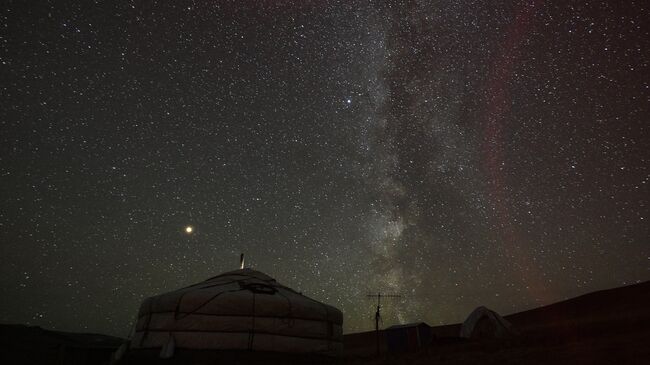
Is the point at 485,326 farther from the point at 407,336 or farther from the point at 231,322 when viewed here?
the point at 231,322

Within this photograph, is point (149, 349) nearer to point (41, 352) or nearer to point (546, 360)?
point (546, 360)

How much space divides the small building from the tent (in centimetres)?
155

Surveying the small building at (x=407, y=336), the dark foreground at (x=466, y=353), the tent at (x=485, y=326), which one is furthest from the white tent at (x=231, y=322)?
the tent at (x=485, y=326)

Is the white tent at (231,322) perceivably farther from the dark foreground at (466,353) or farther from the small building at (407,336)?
the small building at (407,336)

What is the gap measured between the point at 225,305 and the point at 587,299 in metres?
32.4

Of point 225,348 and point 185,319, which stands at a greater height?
point 185,319

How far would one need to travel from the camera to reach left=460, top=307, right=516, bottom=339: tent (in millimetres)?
16909

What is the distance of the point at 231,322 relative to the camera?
1022 centimetres

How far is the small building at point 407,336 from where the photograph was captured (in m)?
A: 17.0

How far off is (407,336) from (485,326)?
3.10 meters

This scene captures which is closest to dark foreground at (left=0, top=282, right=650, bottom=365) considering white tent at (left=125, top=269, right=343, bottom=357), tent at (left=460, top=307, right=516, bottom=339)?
white tent at (left=125, top=269, right=343, bottom=357)

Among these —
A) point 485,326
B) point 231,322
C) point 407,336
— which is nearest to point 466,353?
point 231,322

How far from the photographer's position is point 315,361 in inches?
417

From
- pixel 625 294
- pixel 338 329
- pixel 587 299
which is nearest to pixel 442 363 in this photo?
pixel 338 329
